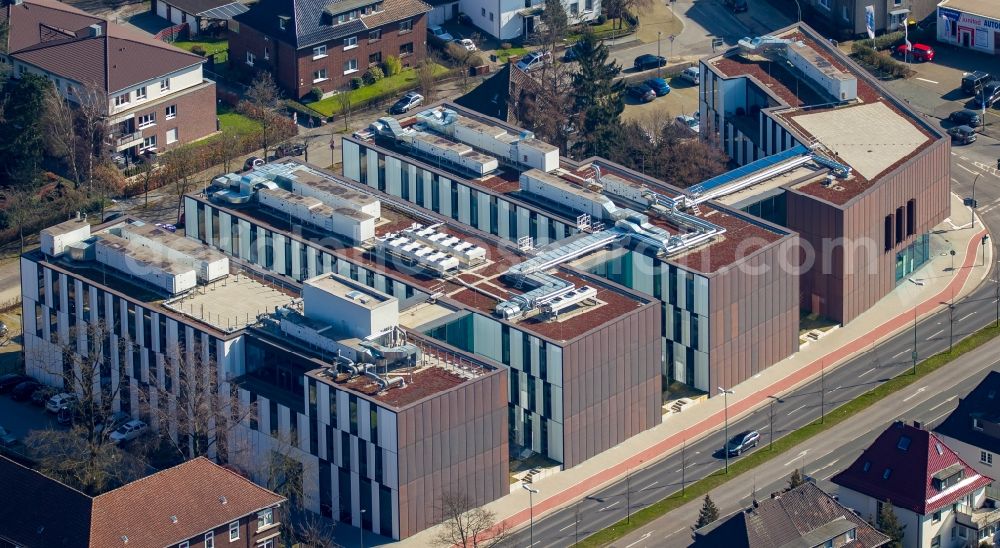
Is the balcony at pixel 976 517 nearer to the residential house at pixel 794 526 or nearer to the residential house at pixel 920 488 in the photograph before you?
the residential house at pixel 920 488

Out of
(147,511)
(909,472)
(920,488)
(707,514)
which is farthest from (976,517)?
(147,511)

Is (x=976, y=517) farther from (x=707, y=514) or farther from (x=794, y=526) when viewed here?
(x=707, y=514)

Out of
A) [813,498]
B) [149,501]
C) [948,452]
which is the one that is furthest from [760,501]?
[149,501]

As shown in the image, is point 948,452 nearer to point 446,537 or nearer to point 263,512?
point 446,537

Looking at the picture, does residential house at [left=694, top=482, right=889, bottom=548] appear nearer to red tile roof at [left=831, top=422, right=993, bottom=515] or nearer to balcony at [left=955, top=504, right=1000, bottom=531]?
red tile roof at [left=831, top=422, right=993, bottom=515]

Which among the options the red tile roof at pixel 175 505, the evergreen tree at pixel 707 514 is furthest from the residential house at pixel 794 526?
the red tile roof at pixel 175 505
